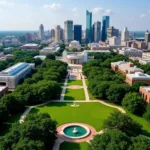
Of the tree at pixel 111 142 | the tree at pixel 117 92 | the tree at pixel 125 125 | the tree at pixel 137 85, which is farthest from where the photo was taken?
the tree at pixel 137 85

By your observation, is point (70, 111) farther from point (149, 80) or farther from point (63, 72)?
point (63, 72)

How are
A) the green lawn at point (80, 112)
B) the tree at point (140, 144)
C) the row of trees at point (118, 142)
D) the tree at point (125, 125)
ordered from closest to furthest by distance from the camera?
the tree at point (140, 144) < the row of trees at point (118, 142) < the tree at point (125, 125) < the green lawn at point (80, 112)

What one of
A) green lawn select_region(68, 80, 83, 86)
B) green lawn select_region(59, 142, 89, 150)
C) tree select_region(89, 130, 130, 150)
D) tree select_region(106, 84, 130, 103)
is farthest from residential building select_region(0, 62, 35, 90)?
tree select_region(89, 130, 130, 150)

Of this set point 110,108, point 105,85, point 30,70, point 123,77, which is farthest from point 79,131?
point 30,70

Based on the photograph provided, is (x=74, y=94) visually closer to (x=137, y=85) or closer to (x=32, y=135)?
(x=137, y=85)

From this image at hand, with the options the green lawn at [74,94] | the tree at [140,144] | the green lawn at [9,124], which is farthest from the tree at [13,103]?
the tree at [140,144]

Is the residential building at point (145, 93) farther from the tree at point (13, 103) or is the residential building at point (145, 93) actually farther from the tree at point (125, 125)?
the tree at point (13, 103)
